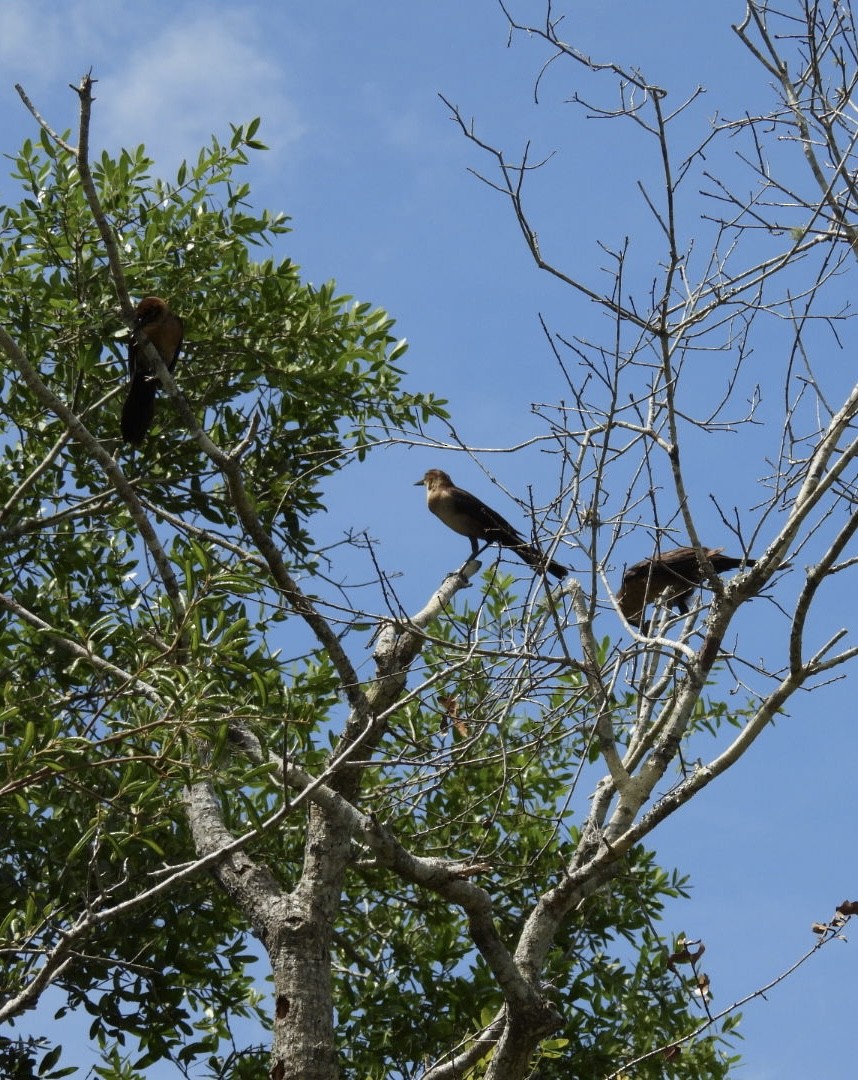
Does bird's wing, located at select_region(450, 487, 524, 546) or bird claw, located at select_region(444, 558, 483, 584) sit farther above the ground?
bird's wing, located at select_region(450, 487, 524, 546)

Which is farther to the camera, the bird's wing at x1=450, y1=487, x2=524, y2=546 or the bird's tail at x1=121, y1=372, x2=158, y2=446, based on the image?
the bird's wing at x1=450, y1=487, x2=524, y2=546

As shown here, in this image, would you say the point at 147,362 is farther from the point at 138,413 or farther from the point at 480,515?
the point at 480,515

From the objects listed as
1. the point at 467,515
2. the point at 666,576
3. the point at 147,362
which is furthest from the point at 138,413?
the point at 666,576

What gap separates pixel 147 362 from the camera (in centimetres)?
626

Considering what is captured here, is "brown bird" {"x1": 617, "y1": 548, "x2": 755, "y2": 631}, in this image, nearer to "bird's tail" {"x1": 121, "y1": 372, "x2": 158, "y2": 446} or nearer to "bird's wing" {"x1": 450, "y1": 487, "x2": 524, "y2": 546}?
"bird's wing" {"x1": 450, "y1": 487, "x2": 524, "y2": 546}

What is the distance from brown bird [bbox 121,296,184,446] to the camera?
6.41 metres

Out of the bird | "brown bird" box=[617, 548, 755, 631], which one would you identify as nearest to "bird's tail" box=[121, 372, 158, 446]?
the bird

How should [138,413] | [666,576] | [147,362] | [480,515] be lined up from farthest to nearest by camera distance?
[480,515], [666,576], [138,413], [147,362]

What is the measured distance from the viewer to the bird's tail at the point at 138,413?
667 centimetres

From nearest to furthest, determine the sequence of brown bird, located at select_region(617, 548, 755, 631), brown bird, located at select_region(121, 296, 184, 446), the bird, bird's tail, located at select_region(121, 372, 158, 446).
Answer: brown bird, located at select_region(121, 296, 184, 446) < bird's tail, located at select_region(121, 372, 158, 446) < brown bird, located at select_region(617, 548, 755, 631) < the bird

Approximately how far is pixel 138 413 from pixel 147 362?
21.0 inches

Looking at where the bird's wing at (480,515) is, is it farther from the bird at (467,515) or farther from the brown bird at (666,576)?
the brown bird at (666,576)

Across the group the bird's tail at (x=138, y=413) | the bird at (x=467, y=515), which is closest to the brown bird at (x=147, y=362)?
the bird's tail at (x=138, y=413)

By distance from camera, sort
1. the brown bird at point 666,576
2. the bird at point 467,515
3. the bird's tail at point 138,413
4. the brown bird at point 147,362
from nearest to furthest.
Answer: the brown bird at point 147,362 → the bird's tail at point 138,413 → the brown bird at point 666,576 → the bird at point 467,515
